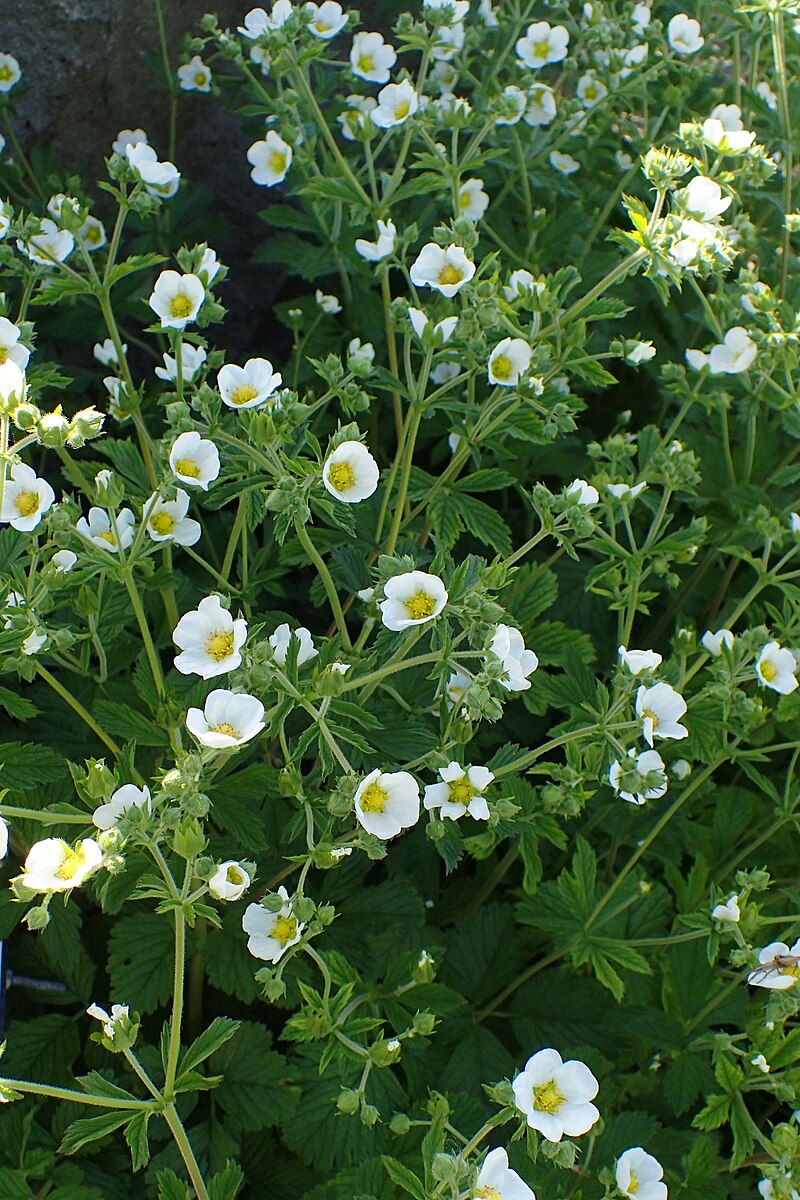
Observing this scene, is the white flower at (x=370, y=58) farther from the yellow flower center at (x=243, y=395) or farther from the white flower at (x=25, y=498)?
the white flower at (x=25, y=498)

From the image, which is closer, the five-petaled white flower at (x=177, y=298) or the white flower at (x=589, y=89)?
the five-petaled white flower at (x=177, y=298)

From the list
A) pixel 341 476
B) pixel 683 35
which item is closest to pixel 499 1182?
pixel 341 476

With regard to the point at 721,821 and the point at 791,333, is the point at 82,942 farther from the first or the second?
the point at 791,333

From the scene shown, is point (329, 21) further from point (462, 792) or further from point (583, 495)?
point (462, 792)

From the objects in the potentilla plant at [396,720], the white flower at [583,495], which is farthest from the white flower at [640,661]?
the white flower at [583,495]

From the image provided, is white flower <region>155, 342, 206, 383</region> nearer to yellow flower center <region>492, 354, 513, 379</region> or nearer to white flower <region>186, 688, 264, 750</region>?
yellow flower center <region>492, 354, 513, 379</region>

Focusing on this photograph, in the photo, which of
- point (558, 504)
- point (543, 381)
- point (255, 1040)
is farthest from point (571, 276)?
point (255, 1040)

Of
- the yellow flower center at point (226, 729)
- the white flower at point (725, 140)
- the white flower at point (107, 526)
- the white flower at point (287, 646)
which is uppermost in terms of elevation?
the white flower at point (725, 140)
